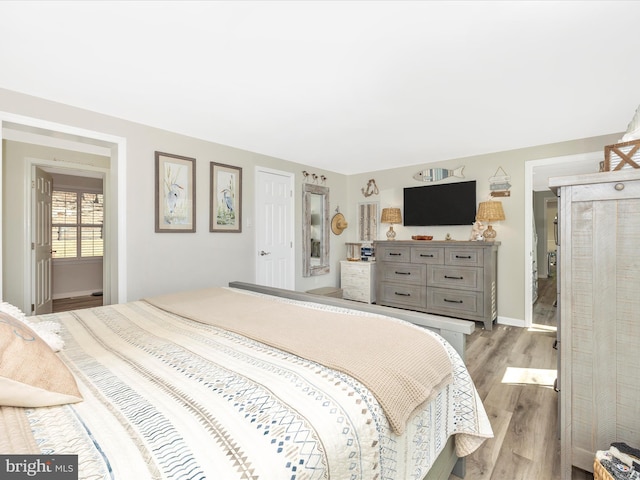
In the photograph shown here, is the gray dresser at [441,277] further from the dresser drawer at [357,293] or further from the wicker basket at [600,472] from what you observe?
the wicker basket at [600,472]

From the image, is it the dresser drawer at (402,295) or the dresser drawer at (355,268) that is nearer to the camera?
the dresser drawer at (402,295)

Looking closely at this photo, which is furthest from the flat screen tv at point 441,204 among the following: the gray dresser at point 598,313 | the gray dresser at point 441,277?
the gray dresser at point 598,313

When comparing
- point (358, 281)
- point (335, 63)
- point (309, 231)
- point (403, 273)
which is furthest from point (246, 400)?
point (358, 281)

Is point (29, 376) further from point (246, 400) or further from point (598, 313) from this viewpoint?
point (598, 313)

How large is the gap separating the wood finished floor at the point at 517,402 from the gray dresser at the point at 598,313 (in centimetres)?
22

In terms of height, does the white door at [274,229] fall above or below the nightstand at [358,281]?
above

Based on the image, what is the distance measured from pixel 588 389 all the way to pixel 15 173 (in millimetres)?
5304

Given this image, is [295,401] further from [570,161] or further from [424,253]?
[570,161]

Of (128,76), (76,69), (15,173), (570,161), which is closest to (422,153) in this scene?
(570,161)

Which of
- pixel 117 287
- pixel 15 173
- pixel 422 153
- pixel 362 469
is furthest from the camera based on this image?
pixel 422 153

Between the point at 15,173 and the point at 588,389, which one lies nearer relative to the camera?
the point at 588,389

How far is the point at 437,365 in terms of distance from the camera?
1.17 m

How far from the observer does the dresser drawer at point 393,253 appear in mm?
4459

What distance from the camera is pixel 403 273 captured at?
449cm
